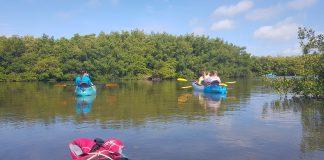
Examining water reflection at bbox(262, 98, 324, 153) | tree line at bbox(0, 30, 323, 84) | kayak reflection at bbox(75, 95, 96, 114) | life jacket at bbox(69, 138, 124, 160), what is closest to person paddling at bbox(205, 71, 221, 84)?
water reflection at bbox(262, 98, 324, 153)

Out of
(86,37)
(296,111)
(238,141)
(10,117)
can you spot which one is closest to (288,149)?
(238,141)

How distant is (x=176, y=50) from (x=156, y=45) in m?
3.62

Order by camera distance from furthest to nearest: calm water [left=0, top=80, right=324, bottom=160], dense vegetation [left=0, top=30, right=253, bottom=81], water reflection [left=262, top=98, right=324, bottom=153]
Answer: dense vegetation [left=0, top=30, right=253, bottom=81]
water reflection [left=262, top=98, right=324, bottom=153]
calm water [left=0, top=80, right=324, bottom=160]

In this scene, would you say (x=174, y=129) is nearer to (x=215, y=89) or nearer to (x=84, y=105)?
(x=84, y=105)

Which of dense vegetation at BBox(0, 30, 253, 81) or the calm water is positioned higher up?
dense vegetation at BBox(0, 30, 253, 81)

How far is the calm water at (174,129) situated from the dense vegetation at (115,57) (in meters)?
37.6

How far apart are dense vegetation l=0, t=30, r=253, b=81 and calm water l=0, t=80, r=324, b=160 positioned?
37.6m

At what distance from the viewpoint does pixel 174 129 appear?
15.2m

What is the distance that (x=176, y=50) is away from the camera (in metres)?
66.8

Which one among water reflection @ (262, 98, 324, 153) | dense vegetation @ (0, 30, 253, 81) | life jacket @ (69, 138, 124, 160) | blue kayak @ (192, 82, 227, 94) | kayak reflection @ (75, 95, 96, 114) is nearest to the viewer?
life jacket @ (69, 138, 124, 160)

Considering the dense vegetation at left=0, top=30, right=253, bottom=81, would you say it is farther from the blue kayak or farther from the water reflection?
the water reflection

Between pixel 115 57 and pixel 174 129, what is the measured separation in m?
49.0

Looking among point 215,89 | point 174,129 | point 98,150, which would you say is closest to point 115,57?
point 215,89

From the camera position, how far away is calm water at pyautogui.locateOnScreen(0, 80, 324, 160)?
11656 mm
